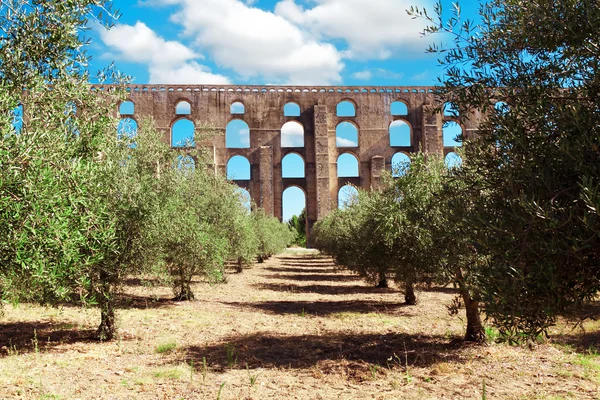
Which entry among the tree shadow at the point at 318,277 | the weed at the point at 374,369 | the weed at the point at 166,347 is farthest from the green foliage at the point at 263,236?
the weed at the point at 374,369

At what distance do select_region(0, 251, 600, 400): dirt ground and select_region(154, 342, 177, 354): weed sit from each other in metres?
0.02

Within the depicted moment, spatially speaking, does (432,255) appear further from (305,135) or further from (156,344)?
(305,135)

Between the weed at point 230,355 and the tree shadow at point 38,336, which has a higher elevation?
the tree shadow at point 38,336

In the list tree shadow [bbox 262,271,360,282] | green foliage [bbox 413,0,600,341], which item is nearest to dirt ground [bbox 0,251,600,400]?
green foliage [bbox 413,0,600,341]

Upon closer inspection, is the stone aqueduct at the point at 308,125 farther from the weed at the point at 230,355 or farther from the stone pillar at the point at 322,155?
the weed at the point at 230,355

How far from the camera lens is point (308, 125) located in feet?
149

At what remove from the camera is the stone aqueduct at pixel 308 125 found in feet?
143

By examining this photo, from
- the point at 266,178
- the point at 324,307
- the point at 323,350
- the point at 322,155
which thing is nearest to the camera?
the point at 323,350

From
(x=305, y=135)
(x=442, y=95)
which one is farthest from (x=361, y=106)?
(x=442, y=95)

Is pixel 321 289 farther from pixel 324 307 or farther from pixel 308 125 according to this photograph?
pixel 308 125

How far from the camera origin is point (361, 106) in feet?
150

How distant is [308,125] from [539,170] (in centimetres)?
4231

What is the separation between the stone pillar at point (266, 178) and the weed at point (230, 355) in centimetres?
3496

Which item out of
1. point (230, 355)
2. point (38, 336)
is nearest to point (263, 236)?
point (38, 336)
